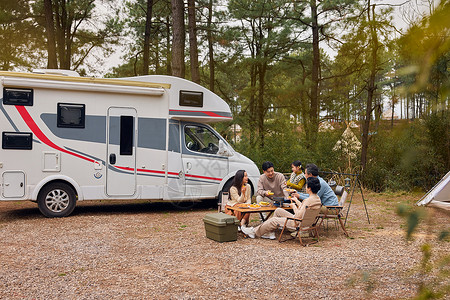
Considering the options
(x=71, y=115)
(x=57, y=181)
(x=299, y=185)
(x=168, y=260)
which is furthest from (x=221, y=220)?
(x=71, y=115)

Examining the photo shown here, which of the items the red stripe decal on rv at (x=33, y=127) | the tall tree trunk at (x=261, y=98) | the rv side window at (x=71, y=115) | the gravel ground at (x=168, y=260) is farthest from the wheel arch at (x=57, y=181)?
the tall tree trunk at (x=261, y=98)

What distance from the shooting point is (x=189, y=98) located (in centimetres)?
959

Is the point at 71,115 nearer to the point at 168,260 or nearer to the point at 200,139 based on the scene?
the point at 200,139

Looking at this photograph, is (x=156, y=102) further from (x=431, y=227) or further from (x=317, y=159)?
(x=431, y=227)

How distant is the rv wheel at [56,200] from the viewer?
8500 mm

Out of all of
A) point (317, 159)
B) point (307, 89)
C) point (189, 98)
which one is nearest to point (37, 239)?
point (189, 98)

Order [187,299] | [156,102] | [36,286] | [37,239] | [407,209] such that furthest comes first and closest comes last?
1. [156,102]
2. [37,239]
3. [36,286]
4. [187,299]
5. [407,209]

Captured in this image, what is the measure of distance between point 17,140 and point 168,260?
14.8 ft

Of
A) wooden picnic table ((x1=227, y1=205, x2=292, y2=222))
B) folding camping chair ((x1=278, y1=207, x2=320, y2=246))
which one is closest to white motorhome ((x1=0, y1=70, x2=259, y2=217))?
wooden picnic table ((x1=227, y1=205, x2=292, y2=222))

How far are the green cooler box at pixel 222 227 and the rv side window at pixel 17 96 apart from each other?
4.42m

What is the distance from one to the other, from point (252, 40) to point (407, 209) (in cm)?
2001

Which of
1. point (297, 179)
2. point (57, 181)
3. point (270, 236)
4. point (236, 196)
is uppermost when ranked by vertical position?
point (297, 179)

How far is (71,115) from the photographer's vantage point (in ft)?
28.7

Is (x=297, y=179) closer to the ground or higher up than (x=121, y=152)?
closer to the ground
